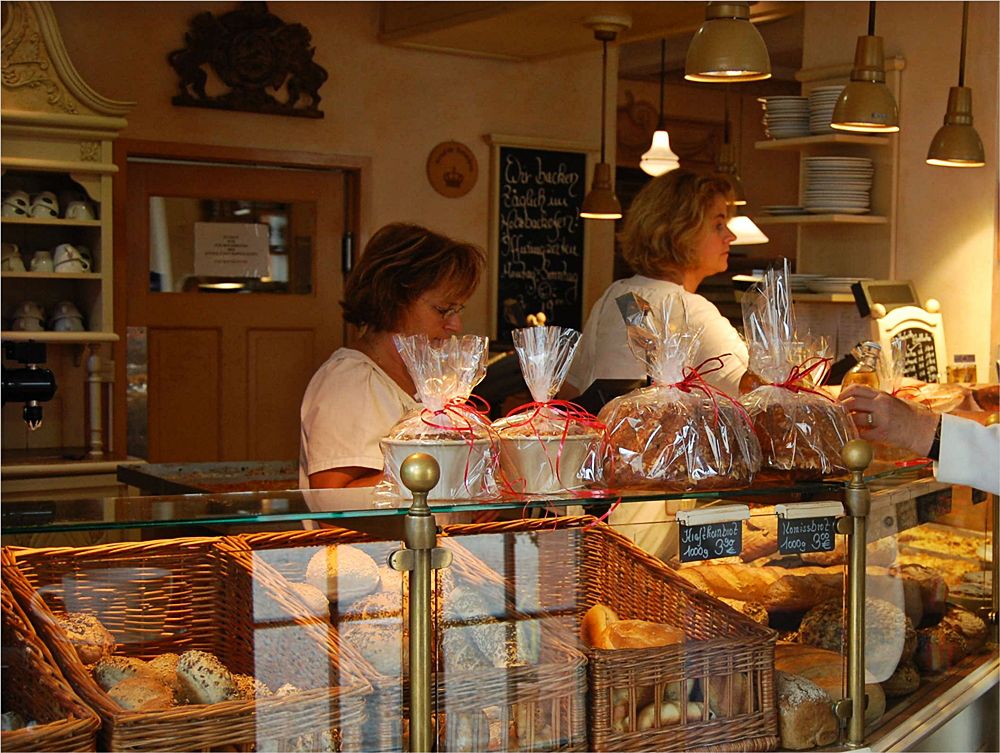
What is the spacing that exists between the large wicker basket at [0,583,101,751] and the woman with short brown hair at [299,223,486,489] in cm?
93

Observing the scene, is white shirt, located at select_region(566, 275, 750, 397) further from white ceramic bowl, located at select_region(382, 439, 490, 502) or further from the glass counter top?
white ceramic bowl, located at select_region(382, 439, 490, 502)

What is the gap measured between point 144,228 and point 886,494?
399cm

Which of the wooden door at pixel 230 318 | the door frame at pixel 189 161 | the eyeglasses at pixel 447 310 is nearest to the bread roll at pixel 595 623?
the eyeglasses at pixel 447 310

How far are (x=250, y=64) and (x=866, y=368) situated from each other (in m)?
3.74

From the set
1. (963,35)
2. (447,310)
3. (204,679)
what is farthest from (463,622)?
(963,35)

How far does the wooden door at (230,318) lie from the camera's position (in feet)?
16.9

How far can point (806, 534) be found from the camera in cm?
167

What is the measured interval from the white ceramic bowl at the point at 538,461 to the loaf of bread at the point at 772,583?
22 cm

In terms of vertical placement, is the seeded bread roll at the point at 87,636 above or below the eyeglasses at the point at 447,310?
below

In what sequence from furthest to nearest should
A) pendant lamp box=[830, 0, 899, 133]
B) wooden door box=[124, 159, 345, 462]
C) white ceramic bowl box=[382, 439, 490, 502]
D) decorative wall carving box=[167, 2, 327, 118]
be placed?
wooden door box=[124, 159, 345, 462] < decorative wall carving box=[167, 2, 327, 118] < pendant lamp box=[830, 0, 899, 133] < white ceramic bowl box=[382, 439, 490, 502]

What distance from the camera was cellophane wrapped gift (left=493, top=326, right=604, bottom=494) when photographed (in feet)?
4.99

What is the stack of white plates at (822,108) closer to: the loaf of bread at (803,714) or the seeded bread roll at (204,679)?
the loaf of bread at (803,714)

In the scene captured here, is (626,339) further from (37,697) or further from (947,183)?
(37,697)

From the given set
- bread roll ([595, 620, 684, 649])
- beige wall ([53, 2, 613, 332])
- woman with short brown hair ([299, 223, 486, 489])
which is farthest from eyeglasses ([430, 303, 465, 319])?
beige wall ([53, 2, 613, 332])
